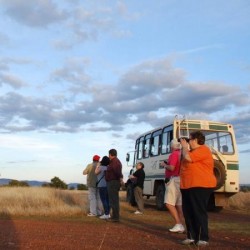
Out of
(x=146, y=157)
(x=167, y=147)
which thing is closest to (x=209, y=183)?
(x=167, y=147)

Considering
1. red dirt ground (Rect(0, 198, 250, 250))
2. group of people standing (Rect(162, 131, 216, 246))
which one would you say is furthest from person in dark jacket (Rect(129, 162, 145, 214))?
group of people standing (Rect(162, 131, 216, 246))

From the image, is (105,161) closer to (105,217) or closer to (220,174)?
(105,217)

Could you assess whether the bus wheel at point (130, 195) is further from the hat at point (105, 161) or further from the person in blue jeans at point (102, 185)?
the person in blue jeans at point (102, 185)

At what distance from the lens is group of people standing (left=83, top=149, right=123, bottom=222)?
12234 mm

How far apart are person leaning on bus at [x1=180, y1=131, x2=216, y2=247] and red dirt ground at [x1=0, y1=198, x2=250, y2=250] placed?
1.04ft

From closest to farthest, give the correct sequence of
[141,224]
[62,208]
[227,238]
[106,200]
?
1. [227,238]
2. [141,224]
3. [106,200]
4. [62,208]

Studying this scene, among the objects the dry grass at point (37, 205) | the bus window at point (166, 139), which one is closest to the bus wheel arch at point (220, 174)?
the bus window at point (166, 139)

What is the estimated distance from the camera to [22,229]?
10094 millimetres

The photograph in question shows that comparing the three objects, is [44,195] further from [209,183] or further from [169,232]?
[209,183]

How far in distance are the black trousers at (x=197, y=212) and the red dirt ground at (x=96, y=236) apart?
11.5 inches

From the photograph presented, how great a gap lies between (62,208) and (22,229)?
14.7 ft

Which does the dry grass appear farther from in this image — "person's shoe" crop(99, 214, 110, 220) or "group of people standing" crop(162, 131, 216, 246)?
"group of people standing" crop(162, 131, 216, 246)

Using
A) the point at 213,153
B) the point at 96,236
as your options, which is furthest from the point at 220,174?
the point at 96,236

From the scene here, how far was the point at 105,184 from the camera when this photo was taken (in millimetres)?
13484
